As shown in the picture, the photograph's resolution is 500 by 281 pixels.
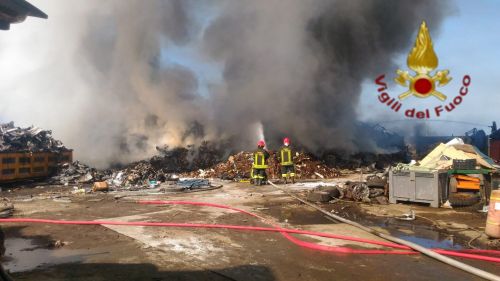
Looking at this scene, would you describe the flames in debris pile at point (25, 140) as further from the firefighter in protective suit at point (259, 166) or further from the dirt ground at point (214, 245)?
the firefighter in protective suit at point (259, 166)

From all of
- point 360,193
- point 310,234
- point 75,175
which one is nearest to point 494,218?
point 310,234

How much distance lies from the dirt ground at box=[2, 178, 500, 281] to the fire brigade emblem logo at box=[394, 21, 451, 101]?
4.60m

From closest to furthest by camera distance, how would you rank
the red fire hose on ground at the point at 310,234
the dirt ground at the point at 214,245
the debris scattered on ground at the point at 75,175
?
the dirt ground at the point at 214,245, the red fire hose on ground at the point at 310,234, the debris scattered on ground at the point at 75,175

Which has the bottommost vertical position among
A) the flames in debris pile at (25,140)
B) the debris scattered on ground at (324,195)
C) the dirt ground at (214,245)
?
the dirt ground at (214,245)

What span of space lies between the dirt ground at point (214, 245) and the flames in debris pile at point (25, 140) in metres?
4.36

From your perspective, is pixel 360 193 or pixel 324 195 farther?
pixel 360 193

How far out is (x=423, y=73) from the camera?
1123cm

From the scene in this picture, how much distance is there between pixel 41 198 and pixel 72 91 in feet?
39.1

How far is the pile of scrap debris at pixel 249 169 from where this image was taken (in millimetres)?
15375

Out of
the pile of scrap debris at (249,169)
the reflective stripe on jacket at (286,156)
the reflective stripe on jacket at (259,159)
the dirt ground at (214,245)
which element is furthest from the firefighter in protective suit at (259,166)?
the dirt ground at (214,245)

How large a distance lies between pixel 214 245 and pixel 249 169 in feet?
35.3

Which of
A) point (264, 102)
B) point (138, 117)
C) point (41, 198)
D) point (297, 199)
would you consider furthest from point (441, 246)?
point (138, 117)

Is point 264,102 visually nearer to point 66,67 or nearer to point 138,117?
point 138,117

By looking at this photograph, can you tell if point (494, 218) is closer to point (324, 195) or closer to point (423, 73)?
point (324, 195)
